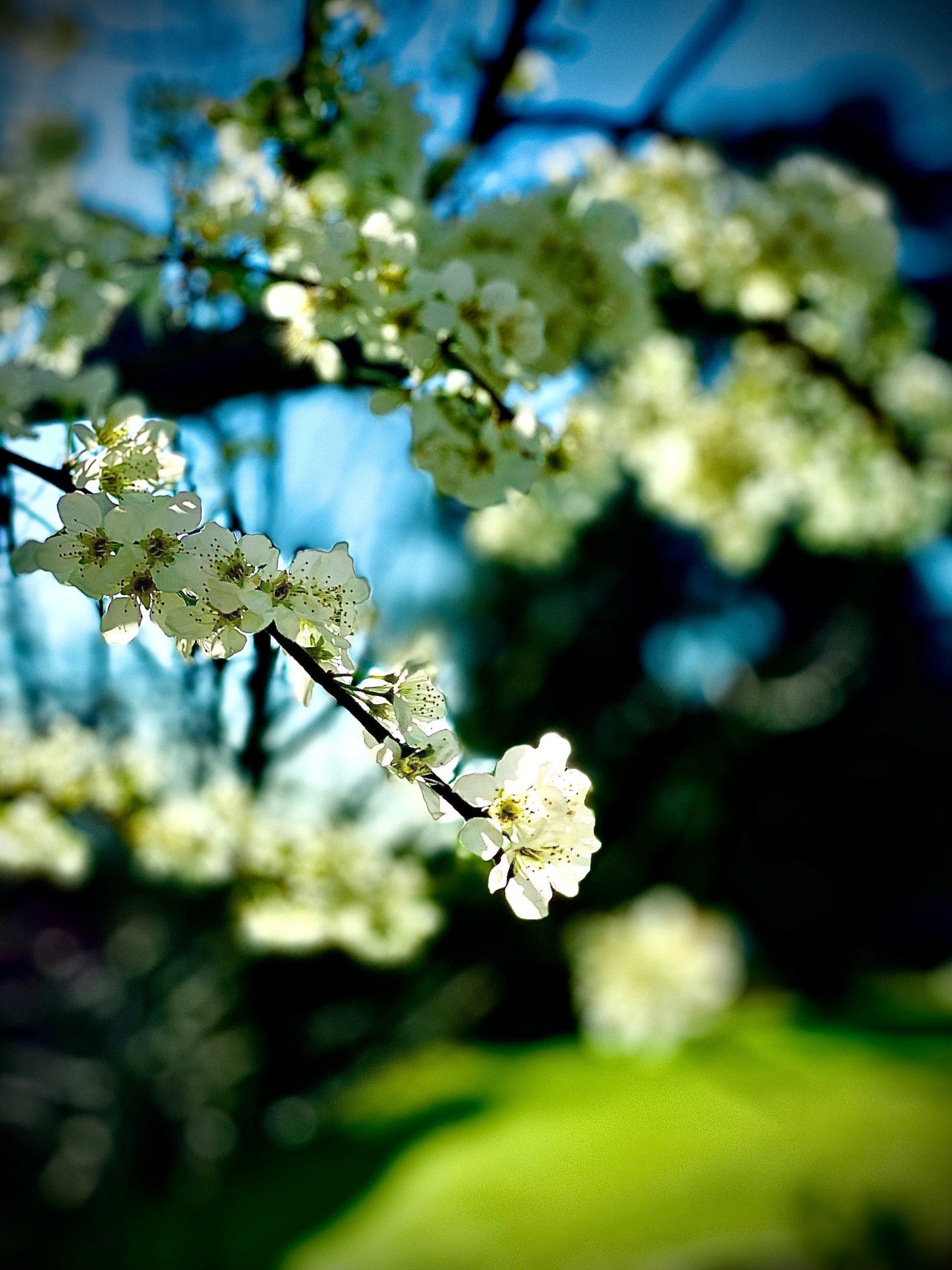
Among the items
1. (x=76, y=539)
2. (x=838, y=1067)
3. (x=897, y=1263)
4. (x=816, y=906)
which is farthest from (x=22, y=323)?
(x=816, y=906)

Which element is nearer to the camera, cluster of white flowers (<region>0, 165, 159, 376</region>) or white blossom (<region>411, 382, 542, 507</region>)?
white blossom (<region>411, 382, 542, 507</region>)

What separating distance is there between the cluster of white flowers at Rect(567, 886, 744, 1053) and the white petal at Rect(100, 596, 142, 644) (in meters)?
4.63

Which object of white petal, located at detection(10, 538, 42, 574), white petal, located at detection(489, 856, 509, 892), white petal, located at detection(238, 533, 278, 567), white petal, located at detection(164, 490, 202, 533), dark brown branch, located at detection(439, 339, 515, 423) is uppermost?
dark brown branch, located at detection(439, 339, 515, 423)

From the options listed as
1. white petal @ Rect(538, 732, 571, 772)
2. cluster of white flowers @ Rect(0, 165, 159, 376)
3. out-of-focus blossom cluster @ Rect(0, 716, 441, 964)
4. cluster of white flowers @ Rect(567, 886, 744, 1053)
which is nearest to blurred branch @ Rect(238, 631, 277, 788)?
out-of-focus blossom cluster @ Rect(0, 716, 441, 964)

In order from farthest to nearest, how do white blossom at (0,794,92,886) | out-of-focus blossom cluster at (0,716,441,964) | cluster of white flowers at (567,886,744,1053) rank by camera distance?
cluster of white flowers at (567,886,744,1053) → out-of-focus blossom cluster at (0,716,441,964) → white blossom at (0,794,92,886)

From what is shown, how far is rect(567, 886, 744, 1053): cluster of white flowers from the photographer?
4691 millimetres

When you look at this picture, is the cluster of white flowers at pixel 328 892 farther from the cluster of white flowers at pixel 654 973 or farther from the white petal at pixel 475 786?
the cluster of white flowers at pixel 654 973

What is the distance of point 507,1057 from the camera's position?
6.48 m

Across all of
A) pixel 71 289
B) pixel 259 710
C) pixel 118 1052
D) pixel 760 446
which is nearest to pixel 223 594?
pixel 259 710

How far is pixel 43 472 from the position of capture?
705 millimetres

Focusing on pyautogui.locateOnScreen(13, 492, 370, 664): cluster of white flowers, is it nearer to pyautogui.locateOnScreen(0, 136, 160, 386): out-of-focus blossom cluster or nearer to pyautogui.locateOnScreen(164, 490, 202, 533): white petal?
pyautogui.locateOnScreen(164, 490, 202, 533): white petal

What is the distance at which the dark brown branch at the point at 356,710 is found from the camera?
25.1 inches

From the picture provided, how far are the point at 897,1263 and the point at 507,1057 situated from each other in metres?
4.03

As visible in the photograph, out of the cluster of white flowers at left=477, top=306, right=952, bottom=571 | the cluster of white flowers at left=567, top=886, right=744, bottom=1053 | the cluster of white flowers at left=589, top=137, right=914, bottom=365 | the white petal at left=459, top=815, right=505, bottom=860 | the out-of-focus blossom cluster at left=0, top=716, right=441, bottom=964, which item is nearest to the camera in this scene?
the white petal at left=459, top=815, right=505, bottom=860
